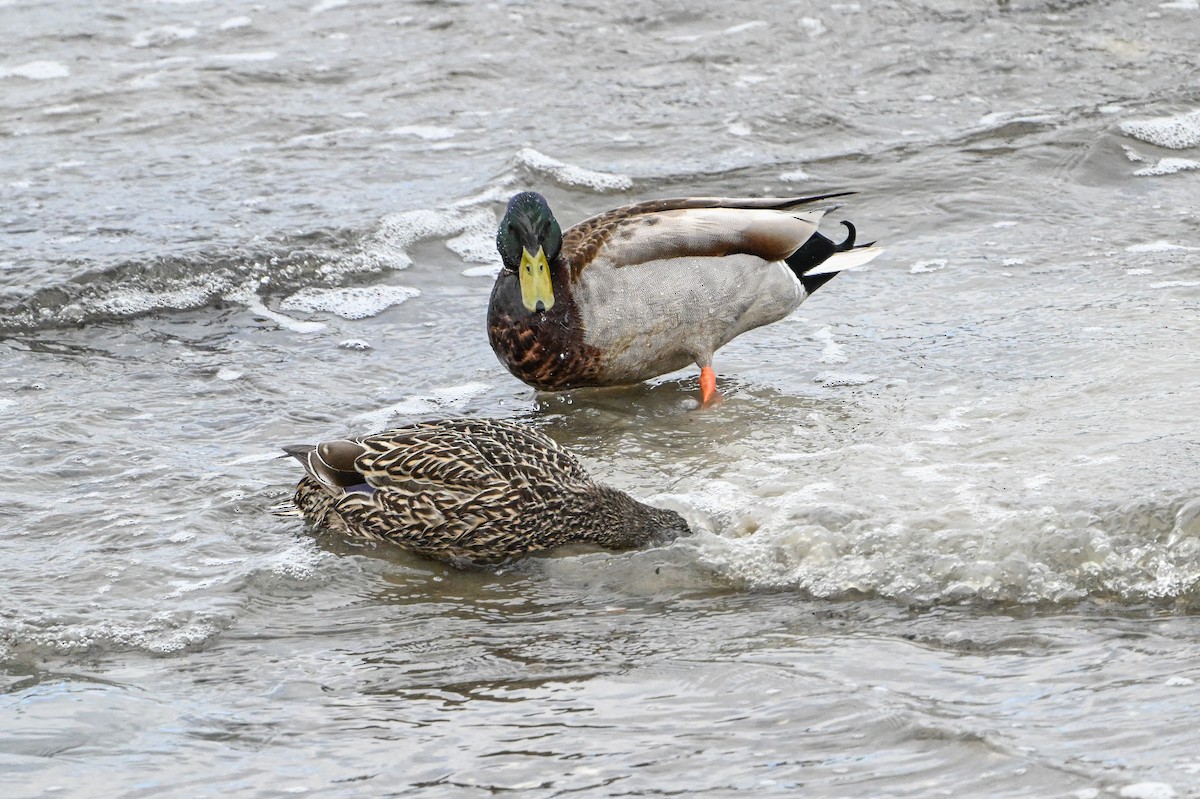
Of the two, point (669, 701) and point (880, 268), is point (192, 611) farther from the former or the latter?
point (880, 268)

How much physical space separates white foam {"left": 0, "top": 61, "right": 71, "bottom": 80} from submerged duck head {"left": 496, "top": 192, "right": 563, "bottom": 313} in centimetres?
607

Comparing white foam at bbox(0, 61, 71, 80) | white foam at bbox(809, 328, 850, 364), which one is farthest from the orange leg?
white foam at bbox(0, 61, 71, 80)

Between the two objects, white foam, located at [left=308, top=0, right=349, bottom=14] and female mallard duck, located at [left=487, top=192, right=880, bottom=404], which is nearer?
female mallard duck, located at [left=487, top=192, right=880, bottom=404]

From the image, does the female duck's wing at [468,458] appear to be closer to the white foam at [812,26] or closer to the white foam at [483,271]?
the white foam at [483,271]

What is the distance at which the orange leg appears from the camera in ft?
22.0

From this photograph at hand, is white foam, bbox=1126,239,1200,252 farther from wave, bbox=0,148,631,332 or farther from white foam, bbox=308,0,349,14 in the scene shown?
white foam, bbox=308,0,349,14

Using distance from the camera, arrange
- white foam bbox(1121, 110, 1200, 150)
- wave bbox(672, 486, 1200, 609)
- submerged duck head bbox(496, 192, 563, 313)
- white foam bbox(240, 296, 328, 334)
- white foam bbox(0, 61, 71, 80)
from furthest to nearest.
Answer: white foam bbox(0, 61, 71, 80) → white foam bbox(1121, 110, 1200, 150) → white foam bbox(240, 296, 328, 334) → submerged duck head bbox(496, 192, 563, 313) → wave bbox(672, 486, 1200, 609)

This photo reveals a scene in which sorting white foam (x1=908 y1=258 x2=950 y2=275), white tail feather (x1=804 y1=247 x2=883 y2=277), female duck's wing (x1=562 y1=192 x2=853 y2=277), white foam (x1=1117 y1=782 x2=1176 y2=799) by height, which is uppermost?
female duck's wing (x1=562 y1=192 x2=853 y2=277)

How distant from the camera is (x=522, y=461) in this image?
17.0 ft

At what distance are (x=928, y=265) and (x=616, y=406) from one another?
6.88 feet

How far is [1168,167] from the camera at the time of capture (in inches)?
362

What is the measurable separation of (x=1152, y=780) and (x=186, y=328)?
540 cm

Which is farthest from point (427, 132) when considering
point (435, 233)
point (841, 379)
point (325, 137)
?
point (841, 379)

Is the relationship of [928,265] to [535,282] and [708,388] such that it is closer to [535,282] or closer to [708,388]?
[708,388]
